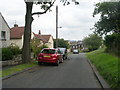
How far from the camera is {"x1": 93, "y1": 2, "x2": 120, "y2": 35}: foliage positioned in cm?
2399

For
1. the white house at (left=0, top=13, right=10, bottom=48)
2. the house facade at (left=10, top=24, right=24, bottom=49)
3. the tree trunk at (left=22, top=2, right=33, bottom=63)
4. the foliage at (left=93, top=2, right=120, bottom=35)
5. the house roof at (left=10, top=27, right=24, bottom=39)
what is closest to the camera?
the tree trunk at (left=22, top=2, right=33, bottom=63)

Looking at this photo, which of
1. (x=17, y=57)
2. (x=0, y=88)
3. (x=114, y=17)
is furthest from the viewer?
(x=114, y=17)

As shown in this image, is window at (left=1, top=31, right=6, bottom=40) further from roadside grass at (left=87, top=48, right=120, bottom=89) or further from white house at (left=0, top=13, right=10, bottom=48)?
roadside grass at (left=87, top=48, right=120, bottom=89)

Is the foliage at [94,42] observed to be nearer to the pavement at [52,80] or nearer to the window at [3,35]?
the window at [3,35]

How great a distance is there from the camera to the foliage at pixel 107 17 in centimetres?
2399

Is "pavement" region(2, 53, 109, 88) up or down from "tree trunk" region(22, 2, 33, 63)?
down

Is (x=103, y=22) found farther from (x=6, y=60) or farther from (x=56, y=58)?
(x=6, y=60)

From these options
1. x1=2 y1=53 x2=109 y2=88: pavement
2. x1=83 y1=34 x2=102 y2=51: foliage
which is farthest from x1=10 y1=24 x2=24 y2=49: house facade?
x1=83 y1=34 x2=102 y2=51: foliage

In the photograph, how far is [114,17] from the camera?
79.8 feet

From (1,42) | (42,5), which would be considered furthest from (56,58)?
(1,42)

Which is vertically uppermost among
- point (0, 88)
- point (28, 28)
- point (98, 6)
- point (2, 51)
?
point (98, 6)

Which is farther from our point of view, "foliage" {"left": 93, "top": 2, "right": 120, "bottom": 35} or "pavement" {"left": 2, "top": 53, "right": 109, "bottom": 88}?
"foliage" {"left": 93, "top": 2, "right": 120, "bottom": 35}

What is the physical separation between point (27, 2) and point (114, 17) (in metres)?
12.3

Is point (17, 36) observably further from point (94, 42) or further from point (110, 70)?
point (94, 42)
